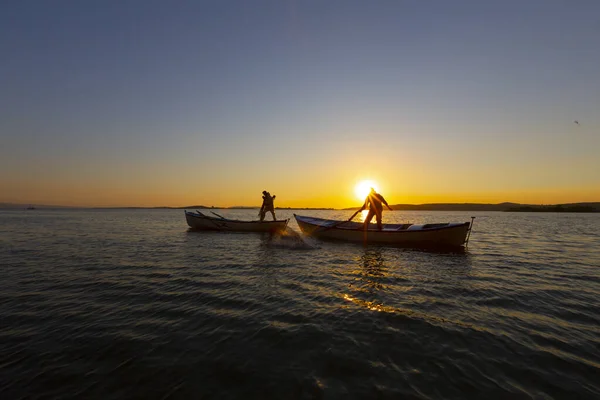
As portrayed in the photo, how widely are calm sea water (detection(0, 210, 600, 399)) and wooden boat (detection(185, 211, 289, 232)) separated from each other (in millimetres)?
14179

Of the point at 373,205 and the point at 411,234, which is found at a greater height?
the point at 373,205

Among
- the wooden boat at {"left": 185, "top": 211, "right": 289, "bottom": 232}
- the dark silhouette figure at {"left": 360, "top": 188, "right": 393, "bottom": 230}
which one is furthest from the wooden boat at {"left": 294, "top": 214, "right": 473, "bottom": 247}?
the wooden boat at {"left": 185, "top": 211, "right": 289, "bottom": 232}

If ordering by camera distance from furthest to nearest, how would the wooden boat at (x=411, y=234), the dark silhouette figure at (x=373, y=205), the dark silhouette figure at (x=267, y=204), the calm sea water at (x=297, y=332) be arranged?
1. the dark silhouette figure at (x=267, y=204)
2. the dark silhouette figure at (x=373, y=205)
3. the wooden boat at (x=411, y=234)
4. the calm sea water at (x=297, y=332)

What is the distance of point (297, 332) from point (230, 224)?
2297cm

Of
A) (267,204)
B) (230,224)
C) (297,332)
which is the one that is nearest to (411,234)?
(267,204)

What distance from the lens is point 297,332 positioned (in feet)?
19.3

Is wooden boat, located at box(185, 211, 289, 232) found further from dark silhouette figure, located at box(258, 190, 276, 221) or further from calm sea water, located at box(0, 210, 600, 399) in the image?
calm sea water, located at box(0, 210, 600, 399)

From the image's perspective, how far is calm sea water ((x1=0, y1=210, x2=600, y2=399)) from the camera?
13.8 ft

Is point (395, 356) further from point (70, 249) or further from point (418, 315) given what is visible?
point (70, 249)

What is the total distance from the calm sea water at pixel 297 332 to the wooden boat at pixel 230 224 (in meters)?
14.2

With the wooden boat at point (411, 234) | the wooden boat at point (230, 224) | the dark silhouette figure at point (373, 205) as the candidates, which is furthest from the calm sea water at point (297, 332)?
the wooden boat at point (230, 224)

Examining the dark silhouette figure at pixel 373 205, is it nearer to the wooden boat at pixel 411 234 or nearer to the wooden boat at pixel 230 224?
the wooden boat at pixel 411 234

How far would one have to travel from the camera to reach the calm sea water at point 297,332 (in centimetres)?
419

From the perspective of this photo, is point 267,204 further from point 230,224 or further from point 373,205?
point 373,205
